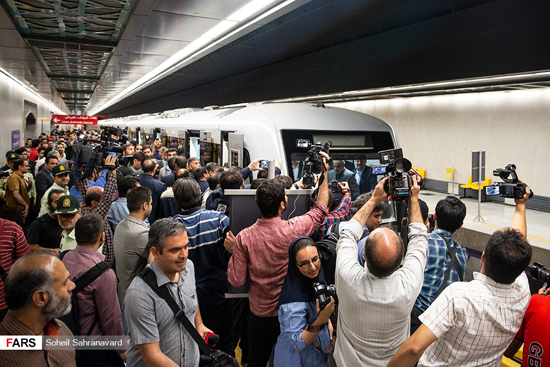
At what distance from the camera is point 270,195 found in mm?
3002

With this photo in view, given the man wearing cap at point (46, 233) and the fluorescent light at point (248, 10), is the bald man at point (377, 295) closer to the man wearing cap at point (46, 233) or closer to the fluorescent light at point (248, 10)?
the man wearing cap at point (46, 233)

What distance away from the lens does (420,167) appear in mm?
18344

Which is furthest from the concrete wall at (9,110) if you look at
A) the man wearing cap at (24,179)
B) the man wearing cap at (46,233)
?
the man wearing cap at (46,233)

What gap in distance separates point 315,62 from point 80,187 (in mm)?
5413

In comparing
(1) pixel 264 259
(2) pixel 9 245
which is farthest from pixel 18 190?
(1) pixel 264 259

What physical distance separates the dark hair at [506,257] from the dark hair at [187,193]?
7.31 ft

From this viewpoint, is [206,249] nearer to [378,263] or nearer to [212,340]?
[212,340]

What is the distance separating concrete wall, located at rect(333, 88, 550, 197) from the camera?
44.6 ft

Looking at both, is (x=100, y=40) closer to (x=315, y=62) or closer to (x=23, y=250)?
(x=315, y=62)

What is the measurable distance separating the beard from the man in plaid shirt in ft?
6.22

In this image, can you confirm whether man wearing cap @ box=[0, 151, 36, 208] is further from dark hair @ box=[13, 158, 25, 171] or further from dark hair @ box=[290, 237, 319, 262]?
dark hair @ box=[290, 237, 319, 262]

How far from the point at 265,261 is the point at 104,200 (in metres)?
2.73

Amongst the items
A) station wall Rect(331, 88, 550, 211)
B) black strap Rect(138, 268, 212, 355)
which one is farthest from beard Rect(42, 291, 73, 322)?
station wall Rect(331, 88, 550, 211)

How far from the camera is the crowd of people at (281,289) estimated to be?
82.7 inches
